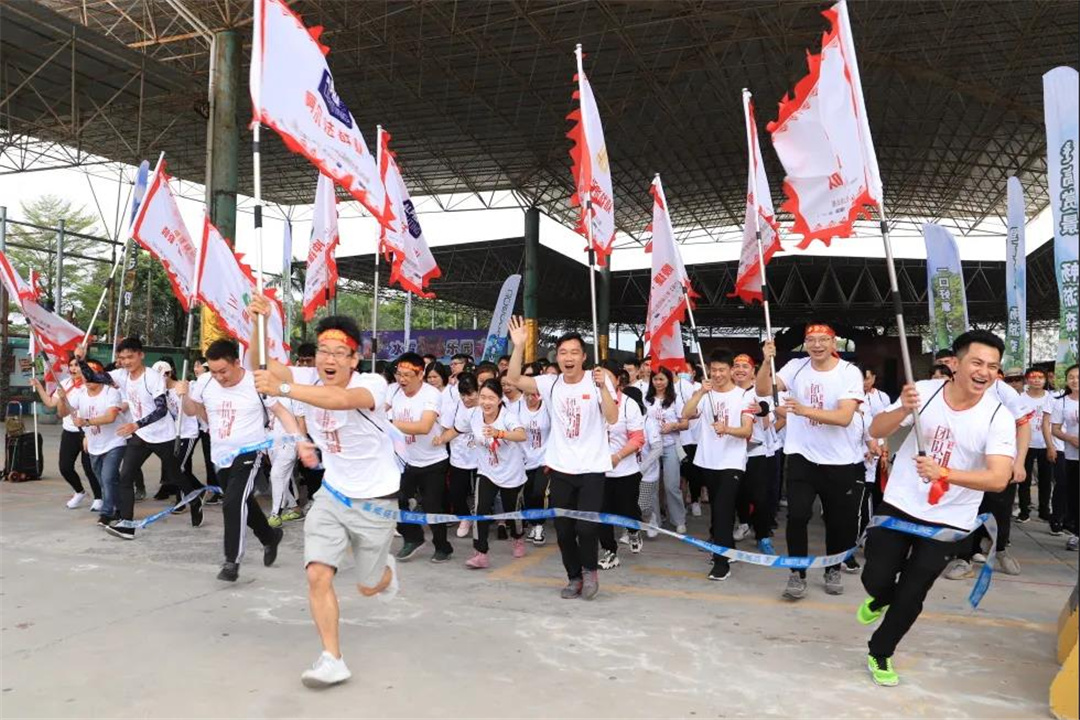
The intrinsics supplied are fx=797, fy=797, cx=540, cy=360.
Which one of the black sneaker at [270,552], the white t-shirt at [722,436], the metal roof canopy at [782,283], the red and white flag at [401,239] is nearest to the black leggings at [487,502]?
the black sneaker at [270,552]

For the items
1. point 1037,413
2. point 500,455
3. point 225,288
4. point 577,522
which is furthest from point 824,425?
point 225,288

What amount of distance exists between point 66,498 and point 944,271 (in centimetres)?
1013

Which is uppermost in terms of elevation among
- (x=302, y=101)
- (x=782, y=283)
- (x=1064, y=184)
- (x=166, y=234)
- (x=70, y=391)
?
(x=782, y=283)

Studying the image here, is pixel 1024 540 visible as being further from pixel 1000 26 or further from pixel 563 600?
pixel 1000 26

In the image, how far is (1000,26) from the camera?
17578mm

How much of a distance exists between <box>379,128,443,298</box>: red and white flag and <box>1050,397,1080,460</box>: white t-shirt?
663 centimetres

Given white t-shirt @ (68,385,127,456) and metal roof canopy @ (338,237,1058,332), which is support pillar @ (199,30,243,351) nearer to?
white t-shirt @ (68,385,127,456)

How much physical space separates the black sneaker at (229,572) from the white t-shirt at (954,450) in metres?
4.26

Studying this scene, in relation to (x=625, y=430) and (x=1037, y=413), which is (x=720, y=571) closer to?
(x=625, y=430)

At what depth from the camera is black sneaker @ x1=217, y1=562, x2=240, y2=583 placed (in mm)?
5555

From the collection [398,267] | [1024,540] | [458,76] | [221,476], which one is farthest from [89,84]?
[1024,540]

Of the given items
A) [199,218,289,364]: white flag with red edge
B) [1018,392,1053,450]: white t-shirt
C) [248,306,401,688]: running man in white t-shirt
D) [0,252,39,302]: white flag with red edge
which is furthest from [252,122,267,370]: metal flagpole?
[1018,392,1053,450]: white t-shirt

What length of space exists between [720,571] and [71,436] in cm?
719

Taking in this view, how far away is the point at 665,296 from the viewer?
24.8 ft
